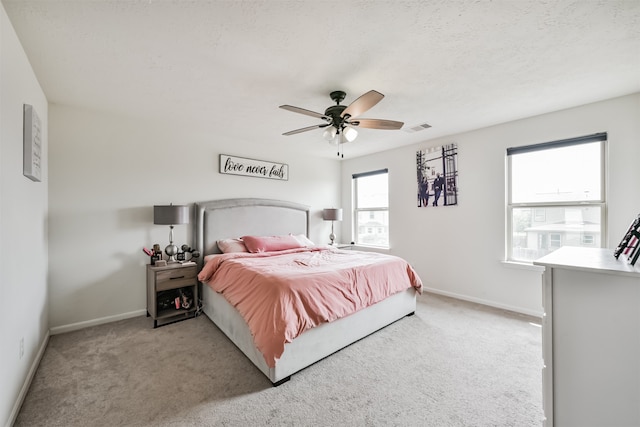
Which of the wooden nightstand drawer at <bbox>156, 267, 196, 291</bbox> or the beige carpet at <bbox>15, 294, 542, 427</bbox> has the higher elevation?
the wooden nightstand drawer at <bbox>156, 267, 196, 291</bbox>

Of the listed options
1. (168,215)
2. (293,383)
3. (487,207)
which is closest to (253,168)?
(168,215)

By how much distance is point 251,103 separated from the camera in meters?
2.79

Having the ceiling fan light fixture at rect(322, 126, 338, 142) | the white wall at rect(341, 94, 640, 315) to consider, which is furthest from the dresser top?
the white wall at rect(341, 94, 640, 315)

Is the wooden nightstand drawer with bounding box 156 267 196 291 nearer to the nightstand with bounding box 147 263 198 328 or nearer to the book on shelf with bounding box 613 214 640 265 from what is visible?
the nightstand with bounding box 147 263 198 328

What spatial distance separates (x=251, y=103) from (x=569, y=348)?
3124 mm

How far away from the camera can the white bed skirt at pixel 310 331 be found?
201 cm

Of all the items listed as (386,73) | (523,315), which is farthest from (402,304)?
(386,73)

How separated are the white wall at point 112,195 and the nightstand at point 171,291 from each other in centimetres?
34

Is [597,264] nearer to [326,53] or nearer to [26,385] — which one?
[326,53]

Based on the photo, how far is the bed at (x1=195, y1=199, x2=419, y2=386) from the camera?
2059 millimetres

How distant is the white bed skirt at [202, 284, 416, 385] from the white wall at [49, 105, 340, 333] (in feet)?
3.41

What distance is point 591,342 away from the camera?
114 centimetres

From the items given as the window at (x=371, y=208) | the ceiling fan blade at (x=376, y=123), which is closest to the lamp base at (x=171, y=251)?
the ceiling fan blade at (x=376, y=123)

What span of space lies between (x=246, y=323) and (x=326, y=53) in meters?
2.32
